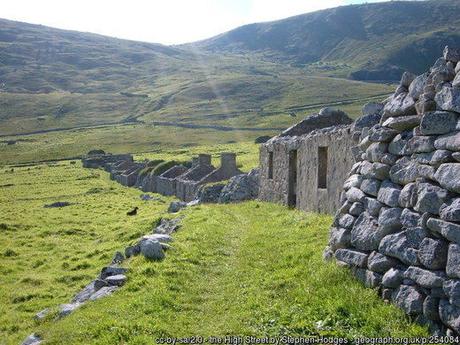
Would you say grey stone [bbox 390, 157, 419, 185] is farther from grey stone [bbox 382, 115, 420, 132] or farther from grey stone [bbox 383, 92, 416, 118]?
grey stone [bbox 383, 92, 416, 118]

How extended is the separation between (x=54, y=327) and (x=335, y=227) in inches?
237

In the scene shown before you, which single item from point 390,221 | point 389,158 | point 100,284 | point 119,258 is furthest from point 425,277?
point 119,258

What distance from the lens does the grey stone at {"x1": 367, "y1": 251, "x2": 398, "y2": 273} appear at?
8688 millimetres

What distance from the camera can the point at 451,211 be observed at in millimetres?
7426

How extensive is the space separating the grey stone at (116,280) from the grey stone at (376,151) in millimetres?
6186

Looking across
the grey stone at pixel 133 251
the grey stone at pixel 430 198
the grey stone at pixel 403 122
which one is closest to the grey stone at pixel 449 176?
the grey stone at pixel 430 198

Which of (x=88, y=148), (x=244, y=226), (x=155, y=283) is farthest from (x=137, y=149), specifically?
(x=155, y=283)

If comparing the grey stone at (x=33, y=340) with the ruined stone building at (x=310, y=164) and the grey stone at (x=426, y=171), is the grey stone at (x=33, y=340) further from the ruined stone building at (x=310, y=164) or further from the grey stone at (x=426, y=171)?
the ruined stone building at (x=310, y=164)

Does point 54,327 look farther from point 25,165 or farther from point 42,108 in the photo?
point 42,108

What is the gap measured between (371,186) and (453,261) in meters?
2.84

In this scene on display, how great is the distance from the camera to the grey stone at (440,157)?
26.0 ft

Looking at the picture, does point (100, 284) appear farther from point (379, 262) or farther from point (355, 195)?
point (379, 262)

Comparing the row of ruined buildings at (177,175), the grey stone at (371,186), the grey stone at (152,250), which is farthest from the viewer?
the row of ruined buildings at (177,175)

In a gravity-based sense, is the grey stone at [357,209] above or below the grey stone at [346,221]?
above
